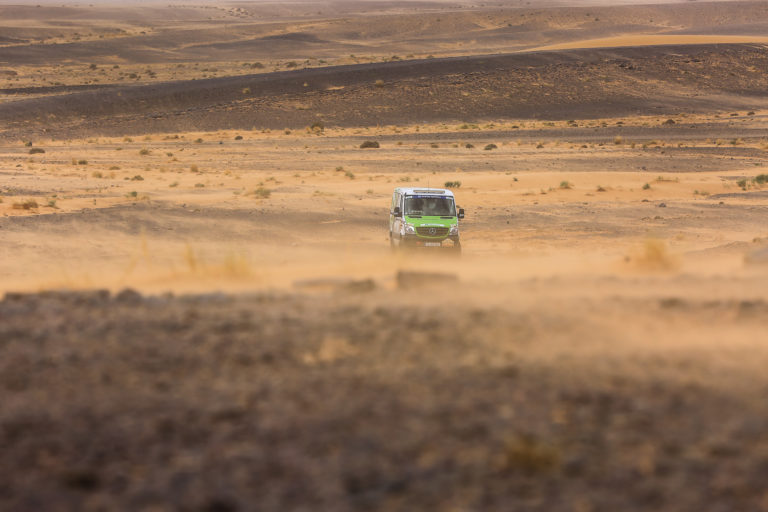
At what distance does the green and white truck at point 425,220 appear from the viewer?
2111 centimetres

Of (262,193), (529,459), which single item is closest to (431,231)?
(529,459)

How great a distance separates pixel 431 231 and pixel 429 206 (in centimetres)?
86

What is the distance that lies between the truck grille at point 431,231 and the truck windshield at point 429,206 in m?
0.53

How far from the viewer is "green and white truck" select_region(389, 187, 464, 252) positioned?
21109 millimetres

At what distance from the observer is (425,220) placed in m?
21.3

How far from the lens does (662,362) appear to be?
8727 millimetres

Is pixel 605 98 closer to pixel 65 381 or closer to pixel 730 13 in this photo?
pixel 65 381

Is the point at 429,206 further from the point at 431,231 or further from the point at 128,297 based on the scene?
the point at 128,297

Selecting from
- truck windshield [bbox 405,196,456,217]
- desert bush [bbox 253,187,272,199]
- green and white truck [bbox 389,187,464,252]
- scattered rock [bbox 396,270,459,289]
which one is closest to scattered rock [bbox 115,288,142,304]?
scattered rock [bbox 396,270,459,289]

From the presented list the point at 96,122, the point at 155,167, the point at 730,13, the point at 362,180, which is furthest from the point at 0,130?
the point at 730,13

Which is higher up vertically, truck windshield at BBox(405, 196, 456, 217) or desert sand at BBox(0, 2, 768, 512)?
truck windshield at BBox(405, 196, 456, 217)

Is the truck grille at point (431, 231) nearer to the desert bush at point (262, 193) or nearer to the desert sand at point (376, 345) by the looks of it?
the desert sand at point (376, 345)

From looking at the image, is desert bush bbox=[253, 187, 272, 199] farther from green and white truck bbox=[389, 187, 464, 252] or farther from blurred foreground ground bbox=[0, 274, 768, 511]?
blurred foreground ground bbox=[0, 274, 768, 511]

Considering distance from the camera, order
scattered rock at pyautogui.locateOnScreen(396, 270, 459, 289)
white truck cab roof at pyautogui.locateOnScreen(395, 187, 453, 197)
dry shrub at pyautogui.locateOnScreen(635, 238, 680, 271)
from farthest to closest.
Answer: white truck cab roof at pyautogui.locateOnScreen(395, 187, 453, 197) → dry shrub at pyautogui.locateOnScreen(635, 238, 680, 271) → scattered rock at pyautogui.locateOnScreen(396, 270, 459, 289)
